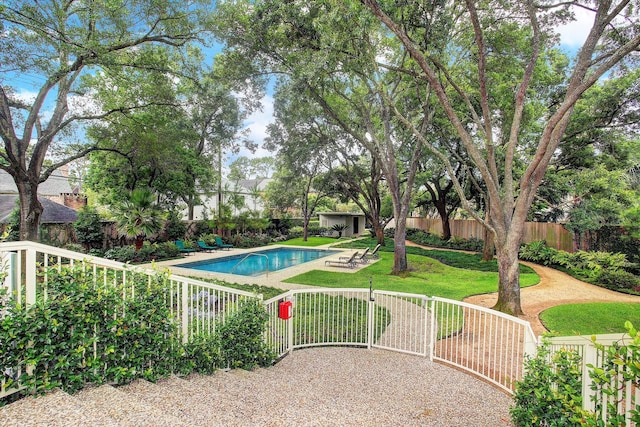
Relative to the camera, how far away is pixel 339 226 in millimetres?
29703

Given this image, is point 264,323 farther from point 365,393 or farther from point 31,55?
point 31,55

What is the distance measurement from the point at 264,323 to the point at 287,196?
2236 cm

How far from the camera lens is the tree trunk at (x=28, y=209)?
916 cm

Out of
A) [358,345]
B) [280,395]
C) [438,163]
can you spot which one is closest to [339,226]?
[438,163]

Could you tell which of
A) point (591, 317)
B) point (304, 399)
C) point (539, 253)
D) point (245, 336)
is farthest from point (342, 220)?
point (304, 399)

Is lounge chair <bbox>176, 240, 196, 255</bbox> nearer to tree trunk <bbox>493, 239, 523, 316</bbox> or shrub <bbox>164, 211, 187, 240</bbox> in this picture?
shrub <bbox>164, 211, 187, 240</bbox>

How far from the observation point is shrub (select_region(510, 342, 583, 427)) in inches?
84.8

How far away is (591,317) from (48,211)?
1967cm

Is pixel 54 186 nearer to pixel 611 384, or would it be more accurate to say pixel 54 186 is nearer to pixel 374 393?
pixel 374 393

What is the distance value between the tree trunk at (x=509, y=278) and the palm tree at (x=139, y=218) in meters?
13.4

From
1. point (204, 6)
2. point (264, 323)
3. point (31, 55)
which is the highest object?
point (204, 6)

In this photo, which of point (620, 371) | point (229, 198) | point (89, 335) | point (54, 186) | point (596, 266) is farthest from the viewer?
point (54, 186)

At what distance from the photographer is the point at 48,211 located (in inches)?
543

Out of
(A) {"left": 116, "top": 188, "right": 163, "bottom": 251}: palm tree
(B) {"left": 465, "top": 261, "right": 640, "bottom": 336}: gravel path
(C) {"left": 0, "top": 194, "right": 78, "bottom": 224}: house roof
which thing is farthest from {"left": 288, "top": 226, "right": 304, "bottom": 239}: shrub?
(B) {"left": 465, "top": 261, "right": 640, "bottom": 336}: gravel path
